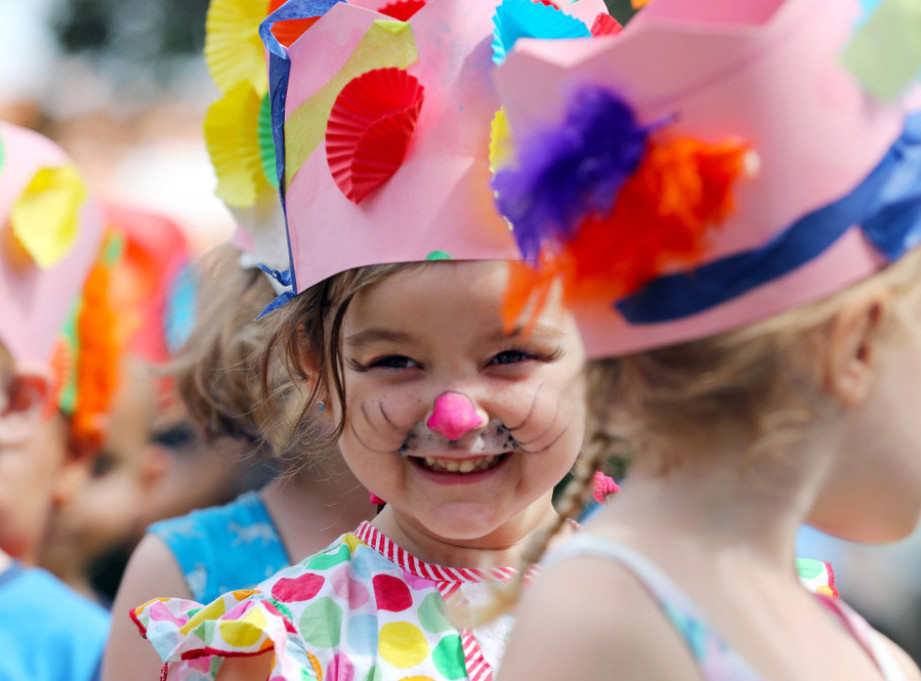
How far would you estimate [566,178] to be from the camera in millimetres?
1142

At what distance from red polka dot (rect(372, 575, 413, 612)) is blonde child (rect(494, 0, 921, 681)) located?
0.61 m

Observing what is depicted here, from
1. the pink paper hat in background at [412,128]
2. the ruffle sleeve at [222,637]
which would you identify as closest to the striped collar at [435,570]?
the ruffle sleeve at [222,637]

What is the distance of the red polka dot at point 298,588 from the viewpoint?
1716mm

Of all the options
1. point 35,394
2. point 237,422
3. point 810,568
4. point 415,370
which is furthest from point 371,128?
point 35,394

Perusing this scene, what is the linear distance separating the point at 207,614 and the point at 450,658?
346 millimetres

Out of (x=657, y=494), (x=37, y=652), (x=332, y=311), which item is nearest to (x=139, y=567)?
(x=37, y=652)

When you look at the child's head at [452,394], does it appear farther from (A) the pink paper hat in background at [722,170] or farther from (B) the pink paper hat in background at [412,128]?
(A) the pink paper hat in background at [722,170]

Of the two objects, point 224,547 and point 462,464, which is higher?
point 462,464

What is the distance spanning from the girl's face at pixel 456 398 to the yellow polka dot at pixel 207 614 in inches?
10.9

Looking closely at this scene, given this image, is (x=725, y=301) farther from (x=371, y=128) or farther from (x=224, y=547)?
(x=224, y=547)

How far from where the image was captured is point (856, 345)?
45.1 inches

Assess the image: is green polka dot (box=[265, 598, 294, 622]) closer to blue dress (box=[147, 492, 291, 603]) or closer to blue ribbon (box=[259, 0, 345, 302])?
blue ribbon (box=[259, 0, 345, 302])

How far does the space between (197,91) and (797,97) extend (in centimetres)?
691

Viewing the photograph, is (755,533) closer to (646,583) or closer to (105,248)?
(646,583)
